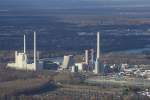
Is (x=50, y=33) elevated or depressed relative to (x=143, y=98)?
elevated

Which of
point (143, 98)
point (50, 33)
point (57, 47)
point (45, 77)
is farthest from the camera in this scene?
point (50, 33)

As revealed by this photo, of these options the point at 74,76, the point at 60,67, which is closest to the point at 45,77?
the point at 74,76

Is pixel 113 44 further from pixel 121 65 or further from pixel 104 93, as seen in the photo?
Result: pixel 104 93

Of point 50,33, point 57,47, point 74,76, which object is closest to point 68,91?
point 74,76

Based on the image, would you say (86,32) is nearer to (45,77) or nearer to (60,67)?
(60,67)

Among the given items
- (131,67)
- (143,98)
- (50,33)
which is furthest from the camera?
(50,33)

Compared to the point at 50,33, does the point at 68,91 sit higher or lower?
lower

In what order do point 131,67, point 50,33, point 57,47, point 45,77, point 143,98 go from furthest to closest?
point 50,33 → point 57,47 → point 131,67 → point 45,77 → point 143,98

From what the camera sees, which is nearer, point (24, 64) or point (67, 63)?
point (67, 63)

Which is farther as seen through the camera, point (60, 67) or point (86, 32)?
point (86, 32)
